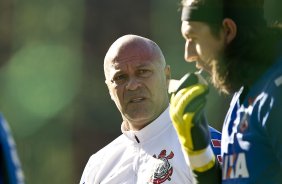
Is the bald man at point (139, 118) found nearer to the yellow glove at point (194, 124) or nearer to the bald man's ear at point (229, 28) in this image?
the yellow glove at point (194, 124)

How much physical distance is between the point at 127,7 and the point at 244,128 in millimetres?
4381

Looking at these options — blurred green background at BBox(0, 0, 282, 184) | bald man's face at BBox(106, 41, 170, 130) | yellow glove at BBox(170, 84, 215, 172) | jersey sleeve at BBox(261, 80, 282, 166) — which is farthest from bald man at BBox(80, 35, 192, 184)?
blurred green background at BBox(0, 0, 282, 184)

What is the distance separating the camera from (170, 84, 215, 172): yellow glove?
9.27 ft

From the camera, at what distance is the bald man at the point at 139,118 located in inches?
153

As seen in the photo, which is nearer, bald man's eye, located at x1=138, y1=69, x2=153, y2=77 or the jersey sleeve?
the jersey sleeve

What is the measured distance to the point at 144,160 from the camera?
154 inches

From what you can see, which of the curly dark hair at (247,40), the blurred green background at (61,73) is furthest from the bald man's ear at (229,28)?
the blurred green background at (61,73)

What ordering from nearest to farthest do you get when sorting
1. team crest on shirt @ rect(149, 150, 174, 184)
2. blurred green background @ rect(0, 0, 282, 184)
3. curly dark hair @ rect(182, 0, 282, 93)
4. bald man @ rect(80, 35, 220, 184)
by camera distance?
curly dark hair @ rect(182, 0, 282, 93) → team crest on shirt @ rect(149, 150, 174, 184) → bald man @ rect(80, 35, 220, 184) → blurred green background @ rect(0, 0, 282, 184)

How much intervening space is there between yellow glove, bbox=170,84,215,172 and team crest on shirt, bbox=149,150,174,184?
0.83m

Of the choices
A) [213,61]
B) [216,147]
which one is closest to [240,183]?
[213,61]

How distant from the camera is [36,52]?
6664 millimetres

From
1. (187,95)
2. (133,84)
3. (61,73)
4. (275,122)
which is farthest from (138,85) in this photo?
(61,73)

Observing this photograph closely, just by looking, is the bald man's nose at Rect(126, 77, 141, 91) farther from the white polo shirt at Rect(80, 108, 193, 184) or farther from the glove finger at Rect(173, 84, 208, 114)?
the glove finger at Rect(173, 84, 208, 114)

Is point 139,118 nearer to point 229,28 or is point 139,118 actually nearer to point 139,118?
point 139,118
